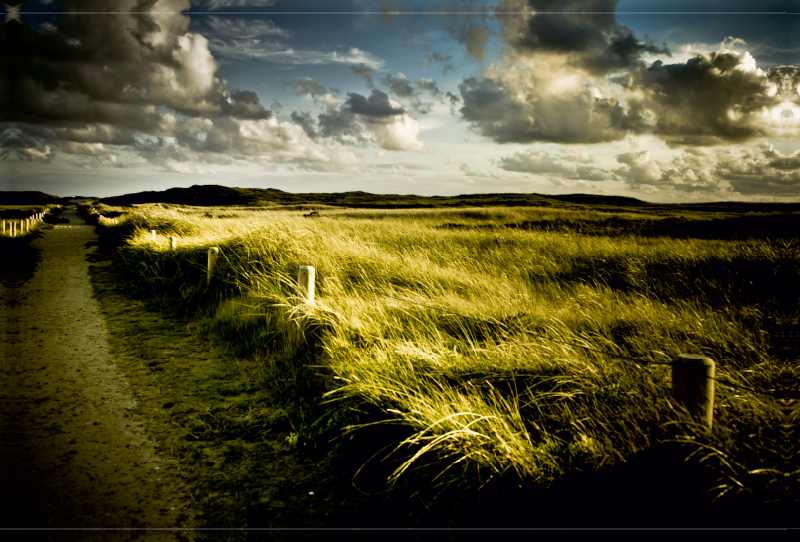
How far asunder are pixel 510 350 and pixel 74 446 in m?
3.59

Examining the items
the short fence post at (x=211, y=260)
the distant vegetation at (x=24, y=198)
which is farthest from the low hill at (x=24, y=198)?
the short fence post at (x=211, y=260)

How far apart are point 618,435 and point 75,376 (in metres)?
5.27

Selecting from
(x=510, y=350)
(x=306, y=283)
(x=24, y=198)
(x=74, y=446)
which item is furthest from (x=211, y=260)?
(x=24, y=198)

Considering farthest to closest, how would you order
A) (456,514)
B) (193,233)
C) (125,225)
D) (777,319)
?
Answer: (125,225) < (193,233) < (777,319) < (456,514)

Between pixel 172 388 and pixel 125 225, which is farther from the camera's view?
pixel 125 225

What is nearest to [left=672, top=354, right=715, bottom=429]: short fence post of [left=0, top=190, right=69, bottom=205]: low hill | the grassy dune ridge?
the grassy dune ridge

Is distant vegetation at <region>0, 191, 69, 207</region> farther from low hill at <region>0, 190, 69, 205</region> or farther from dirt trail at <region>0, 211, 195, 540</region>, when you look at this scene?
dirt trail at <region>0, 211, 195, 540</region>

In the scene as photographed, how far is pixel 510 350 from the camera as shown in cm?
352

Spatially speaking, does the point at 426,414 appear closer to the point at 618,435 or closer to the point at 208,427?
the point at 618,435

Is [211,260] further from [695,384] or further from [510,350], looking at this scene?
[695,384]

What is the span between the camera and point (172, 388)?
4195 mm

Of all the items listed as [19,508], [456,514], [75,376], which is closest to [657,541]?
[456,514]

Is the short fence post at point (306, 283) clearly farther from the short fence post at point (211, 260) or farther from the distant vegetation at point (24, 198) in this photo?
the distant vegetation at point (24, 198)

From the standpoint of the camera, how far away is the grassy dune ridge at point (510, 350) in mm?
2354
